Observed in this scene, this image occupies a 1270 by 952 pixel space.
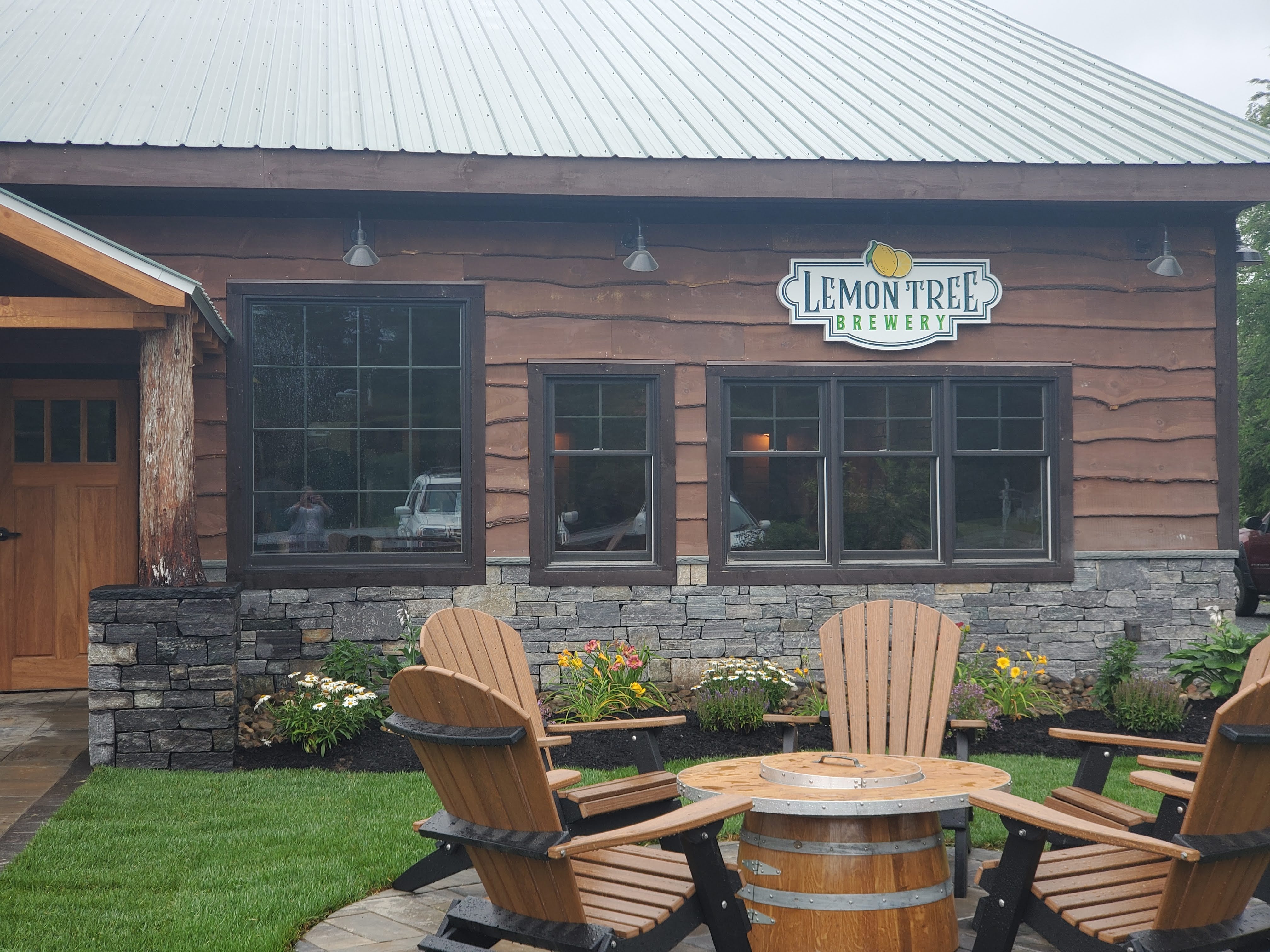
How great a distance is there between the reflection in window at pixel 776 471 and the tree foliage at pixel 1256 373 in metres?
13.8

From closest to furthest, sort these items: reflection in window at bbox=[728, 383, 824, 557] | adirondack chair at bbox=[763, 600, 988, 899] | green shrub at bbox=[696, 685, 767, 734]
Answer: adirondack chair at bbox=[763, 600, 988, 899] → green shrub at bbox=[696, 685, 767, 734] → reflection in window at bbox=[728, 383, 824, 557]

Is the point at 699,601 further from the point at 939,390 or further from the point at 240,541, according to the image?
the point at 240,541

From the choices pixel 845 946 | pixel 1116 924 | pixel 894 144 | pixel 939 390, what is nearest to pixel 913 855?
pixel 845 946

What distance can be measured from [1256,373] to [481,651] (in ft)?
61.0

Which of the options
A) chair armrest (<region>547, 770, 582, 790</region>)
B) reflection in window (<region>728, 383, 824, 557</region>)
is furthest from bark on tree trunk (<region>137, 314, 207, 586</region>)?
reflection in window (<region>728, 383, 824, 557</region>)

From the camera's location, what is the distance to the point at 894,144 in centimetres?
697

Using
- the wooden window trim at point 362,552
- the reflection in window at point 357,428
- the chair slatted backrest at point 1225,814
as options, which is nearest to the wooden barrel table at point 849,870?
the chair slatted backrest at point 1225,814

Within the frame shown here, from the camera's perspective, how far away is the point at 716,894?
259 cm

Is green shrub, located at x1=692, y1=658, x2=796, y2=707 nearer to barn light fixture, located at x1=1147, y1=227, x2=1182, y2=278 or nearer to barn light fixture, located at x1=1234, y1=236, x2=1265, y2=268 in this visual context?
barn light fixture, located at x1=1147, y1=227, x2=1182, y2=278

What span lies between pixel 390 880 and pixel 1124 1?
8438 cm

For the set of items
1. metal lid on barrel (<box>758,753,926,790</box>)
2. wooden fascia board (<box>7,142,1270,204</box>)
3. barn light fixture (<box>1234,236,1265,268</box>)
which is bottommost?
metal lid on barrel (<box>758,753,926,790</box>)

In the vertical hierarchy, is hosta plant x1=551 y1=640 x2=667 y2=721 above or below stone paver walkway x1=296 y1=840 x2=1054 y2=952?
above

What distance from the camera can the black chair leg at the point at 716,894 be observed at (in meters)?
2.53

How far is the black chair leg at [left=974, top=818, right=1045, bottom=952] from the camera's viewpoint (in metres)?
2.58
